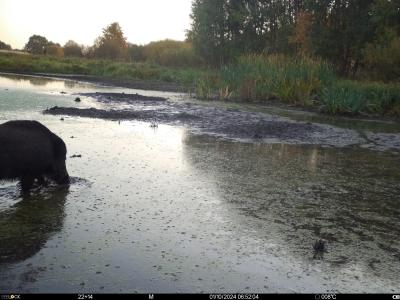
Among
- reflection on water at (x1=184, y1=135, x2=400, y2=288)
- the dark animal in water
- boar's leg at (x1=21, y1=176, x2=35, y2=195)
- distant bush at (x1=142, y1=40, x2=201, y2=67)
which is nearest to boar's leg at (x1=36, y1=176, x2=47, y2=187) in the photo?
the dark animal in water

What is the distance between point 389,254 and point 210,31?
4046cm

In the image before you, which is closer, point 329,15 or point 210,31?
point 329,15

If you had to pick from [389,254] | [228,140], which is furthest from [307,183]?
[228,140]

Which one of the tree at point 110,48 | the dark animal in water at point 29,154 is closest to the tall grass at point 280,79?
the dark animal in water at point 29,154

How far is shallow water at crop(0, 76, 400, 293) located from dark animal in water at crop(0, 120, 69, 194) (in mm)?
210

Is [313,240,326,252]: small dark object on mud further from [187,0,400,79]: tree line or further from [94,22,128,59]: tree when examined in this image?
[94,22,128,59]: tree

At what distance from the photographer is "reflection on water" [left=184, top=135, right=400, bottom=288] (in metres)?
4.38

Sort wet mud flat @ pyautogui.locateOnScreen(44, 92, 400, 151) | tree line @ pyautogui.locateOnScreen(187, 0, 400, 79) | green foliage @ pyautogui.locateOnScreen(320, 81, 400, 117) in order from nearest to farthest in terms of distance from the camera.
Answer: wet mud flat @ pyautogui.locateOnScreen(44, 92, 400, 151), green foliage @ pyautogui.locateOnScreen(320, 81, 400, 117), tree line @ pyautogui.locateOnScreen(187, 0, 400, 79)

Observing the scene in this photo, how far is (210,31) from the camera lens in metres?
43.0

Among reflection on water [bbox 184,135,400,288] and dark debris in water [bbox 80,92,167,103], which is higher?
Result: dark debris in water [bbox 80,92,167,103]

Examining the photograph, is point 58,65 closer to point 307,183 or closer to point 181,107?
point 181,107

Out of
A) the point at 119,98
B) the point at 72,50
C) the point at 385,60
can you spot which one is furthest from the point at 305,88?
the point at 72,50

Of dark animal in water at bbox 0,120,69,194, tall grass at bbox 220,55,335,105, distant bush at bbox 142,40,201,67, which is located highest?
distant bush at bbox 142,40,201,67

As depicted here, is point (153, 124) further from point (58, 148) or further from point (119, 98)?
point (119, 98)
